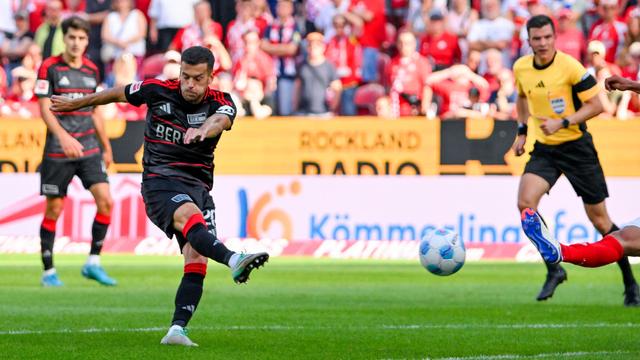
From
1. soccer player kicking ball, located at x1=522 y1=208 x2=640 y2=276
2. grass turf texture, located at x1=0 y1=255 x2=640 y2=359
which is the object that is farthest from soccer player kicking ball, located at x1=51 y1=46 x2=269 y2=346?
soccer player kicking ball, located at x1=522 y1=208 x2=640 y2=276

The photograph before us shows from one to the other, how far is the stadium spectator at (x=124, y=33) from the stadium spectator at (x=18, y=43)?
1.57 metres

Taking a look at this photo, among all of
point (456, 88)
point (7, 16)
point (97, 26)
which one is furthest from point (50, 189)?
point (7, 16)

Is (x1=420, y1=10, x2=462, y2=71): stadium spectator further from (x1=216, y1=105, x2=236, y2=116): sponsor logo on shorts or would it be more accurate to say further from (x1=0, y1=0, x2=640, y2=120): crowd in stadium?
(x1=216, y1=105, x2=236, y2=116): sponsor logo on shorts

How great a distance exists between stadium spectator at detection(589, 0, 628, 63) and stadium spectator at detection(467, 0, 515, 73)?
1472 millimetres

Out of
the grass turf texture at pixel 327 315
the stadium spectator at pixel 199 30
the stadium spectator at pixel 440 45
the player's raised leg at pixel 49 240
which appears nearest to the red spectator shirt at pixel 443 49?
the stadium spectator at pixel 440 45

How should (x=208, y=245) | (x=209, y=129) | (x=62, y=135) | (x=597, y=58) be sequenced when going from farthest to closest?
1. (x=597, y=58)
2. (x=62, y=135)
3. (x=209, y=129)
4. (x=208, y=245)

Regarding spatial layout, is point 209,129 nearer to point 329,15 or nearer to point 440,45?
point 440,45

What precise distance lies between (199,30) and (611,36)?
7.42 m

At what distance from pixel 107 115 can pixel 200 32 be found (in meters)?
2.89

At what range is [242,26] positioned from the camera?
2352cm

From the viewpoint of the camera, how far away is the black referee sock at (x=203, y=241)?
7828 millimetres

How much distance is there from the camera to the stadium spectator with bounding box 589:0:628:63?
2162 cm

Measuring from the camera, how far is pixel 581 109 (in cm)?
1177

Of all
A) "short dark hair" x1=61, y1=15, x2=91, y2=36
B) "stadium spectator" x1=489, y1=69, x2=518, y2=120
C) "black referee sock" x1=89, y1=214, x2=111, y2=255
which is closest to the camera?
"short dark hair" x1=61, y1=15, x2=91, y2=36
